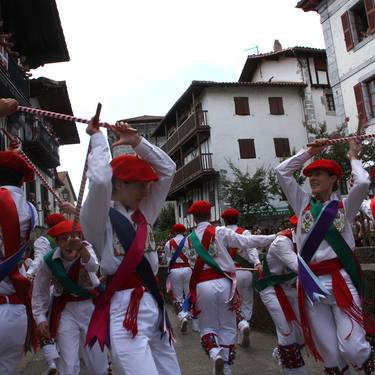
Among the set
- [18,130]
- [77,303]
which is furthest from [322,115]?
[77,303]

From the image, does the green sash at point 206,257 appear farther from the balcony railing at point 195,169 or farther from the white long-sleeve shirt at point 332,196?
the balcony railing at point 195,169

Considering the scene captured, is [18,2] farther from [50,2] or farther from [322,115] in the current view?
[322,115]

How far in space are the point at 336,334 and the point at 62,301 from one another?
2572 mm

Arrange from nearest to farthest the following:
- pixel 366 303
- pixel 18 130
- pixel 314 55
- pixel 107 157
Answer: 1. pixel 107 157
2. pixel 366 303
3. pixel 18 130
4. pixel 314 55

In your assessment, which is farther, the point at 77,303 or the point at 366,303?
the point at 366,303

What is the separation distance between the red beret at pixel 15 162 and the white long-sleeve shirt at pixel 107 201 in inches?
29.9

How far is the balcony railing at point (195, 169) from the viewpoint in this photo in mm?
30422

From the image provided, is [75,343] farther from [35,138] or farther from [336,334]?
[35,138]

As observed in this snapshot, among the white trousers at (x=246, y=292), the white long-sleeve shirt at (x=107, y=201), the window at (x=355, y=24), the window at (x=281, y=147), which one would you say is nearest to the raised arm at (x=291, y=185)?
the white long-sleeve shirt at (x=107, y=201)

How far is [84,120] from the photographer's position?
3.13m

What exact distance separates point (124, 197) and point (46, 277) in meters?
1.76

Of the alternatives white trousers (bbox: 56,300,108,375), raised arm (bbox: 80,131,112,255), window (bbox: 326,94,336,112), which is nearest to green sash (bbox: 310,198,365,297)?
raised arm (bbox: 80,131,112,255)

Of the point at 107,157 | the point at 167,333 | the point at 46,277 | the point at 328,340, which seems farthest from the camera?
the point at 46,277

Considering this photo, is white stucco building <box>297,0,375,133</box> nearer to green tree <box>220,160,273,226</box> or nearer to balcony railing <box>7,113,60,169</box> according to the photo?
green tree <box>220,160,273,226</box>
